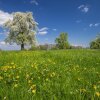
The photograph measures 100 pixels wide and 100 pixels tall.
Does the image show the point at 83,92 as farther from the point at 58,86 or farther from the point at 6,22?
the point at 6,22

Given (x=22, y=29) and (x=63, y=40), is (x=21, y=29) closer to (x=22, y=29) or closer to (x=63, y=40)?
(x=22, y=29)

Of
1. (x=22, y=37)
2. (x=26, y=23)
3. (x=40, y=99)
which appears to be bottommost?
(x=40, y=99)

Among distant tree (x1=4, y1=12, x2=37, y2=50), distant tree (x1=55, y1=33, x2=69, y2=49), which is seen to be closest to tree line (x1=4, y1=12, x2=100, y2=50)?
distant tree (x1=4, y1=12, x2=37, y2=50)

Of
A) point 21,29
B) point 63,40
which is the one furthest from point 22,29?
point 63,40

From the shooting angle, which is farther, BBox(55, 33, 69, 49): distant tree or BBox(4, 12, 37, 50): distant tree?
BBox(55, 33, 69, 49): distant tree

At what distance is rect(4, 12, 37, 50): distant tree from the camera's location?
65188 mm

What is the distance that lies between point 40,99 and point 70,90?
0.87m

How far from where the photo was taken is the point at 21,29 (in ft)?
219

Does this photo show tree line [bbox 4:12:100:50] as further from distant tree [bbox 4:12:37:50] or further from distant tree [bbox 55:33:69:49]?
distant tree [bbox 55:33:69:49]

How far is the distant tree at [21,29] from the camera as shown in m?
65.2

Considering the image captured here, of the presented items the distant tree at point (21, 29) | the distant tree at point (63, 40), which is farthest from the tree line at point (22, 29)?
the distant tree at point (63, 40)

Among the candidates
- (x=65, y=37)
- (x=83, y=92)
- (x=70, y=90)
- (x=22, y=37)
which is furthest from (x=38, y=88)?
(x=65, y=37)

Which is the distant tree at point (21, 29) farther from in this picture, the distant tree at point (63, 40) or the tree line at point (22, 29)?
the distant tree at point (63, 40)

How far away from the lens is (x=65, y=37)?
99.9 m
